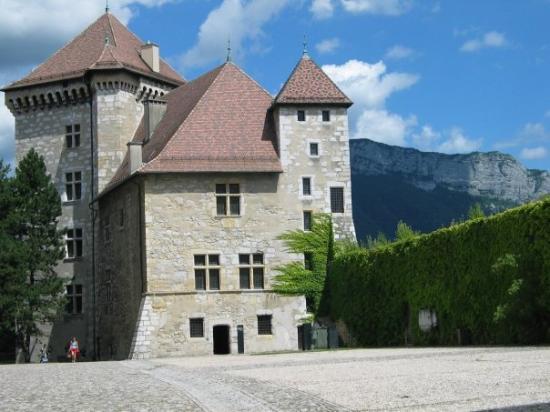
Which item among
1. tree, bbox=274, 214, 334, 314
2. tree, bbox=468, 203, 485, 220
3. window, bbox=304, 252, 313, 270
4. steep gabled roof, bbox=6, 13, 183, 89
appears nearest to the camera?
tree, bbox=468, 203, 485, 220

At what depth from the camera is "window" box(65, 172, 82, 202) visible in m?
52.7

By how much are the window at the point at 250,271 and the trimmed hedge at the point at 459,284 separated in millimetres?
3867

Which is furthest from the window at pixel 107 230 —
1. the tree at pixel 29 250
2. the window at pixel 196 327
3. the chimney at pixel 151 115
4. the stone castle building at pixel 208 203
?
the window at pixel 196 327

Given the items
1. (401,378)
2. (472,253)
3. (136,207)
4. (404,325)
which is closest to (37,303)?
(136,207)

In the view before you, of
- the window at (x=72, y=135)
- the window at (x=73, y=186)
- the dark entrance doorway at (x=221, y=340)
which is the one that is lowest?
the dark entrance doorway at (x=221, y=340)

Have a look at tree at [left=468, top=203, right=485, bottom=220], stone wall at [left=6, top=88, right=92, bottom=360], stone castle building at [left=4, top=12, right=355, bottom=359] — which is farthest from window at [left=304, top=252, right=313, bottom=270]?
stone wall at [left=6, top=88, right=92, bottom=360]

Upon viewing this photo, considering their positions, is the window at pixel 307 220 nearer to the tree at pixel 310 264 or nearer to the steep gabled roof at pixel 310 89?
the tree at pixel 310 264

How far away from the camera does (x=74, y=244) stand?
52.2m

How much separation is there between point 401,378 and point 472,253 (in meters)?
13.3

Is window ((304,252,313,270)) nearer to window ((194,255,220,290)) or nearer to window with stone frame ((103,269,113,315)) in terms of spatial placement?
window ((194,255,220,290))

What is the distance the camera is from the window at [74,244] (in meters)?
52.2

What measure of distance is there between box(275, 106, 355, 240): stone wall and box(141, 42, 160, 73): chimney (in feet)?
40.1

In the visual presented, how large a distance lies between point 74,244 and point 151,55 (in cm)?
1222

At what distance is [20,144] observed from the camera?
5469cm
